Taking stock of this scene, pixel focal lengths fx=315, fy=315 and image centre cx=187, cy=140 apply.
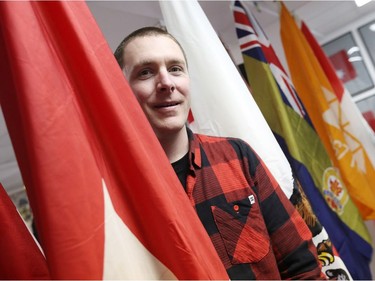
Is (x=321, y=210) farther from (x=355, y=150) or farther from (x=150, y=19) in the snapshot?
(x=150, y=19)

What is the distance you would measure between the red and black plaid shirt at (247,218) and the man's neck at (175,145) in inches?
0.9

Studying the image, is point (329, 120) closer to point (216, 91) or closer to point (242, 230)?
point (216, 91)

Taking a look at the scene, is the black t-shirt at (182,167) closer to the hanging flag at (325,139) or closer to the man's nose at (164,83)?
the man's nose at (164,83)

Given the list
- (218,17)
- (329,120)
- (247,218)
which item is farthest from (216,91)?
(218,17)

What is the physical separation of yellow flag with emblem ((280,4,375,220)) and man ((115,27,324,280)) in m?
0.84

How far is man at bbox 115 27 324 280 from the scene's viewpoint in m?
0.67

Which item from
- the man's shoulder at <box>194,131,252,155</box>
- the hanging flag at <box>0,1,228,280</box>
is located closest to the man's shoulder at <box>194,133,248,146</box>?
the man's shoulder at <box>194,131,252,155</box>

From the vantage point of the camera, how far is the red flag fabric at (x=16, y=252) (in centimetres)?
51

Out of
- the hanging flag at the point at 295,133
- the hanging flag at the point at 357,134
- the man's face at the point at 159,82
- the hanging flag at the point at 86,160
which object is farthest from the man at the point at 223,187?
the hanging flag at the point at 357,134

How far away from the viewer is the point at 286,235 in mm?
708

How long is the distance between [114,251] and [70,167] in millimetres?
140

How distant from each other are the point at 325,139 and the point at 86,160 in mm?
1539

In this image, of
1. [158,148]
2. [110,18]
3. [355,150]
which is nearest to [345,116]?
[355,150]

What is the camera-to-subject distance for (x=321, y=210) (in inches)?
53.4
